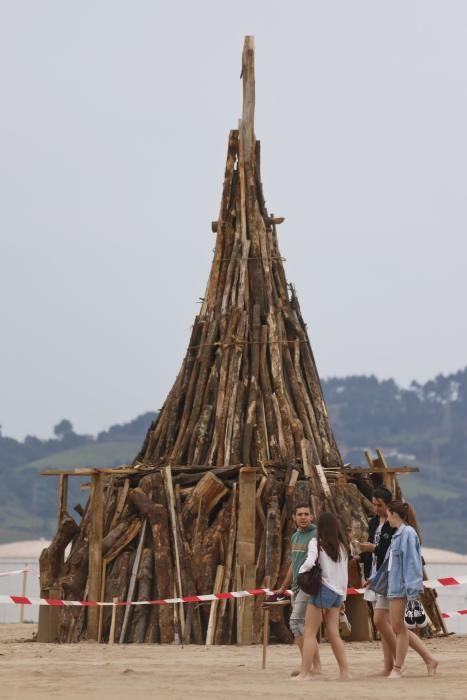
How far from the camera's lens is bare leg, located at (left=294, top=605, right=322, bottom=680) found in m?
13.6

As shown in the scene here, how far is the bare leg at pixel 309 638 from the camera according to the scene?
13.6 metres

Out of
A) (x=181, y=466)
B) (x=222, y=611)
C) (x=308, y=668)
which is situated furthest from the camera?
(x=181, y=466)

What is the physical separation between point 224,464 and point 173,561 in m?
1.47

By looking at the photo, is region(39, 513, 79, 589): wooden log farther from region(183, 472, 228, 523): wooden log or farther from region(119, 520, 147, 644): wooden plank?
region(183, 472, 228, 523): wooden log

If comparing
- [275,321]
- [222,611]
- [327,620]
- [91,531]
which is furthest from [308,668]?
[275,321]

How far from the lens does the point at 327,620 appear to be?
13.7 meters

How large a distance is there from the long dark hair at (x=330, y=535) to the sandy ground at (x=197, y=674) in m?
1.07

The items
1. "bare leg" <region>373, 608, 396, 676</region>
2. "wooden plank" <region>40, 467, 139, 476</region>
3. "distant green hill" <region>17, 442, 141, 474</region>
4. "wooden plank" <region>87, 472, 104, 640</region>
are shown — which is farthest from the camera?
"distant green hill" <region>17, 442, 141, 474</region>

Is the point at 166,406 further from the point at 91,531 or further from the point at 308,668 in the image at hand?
the point at 308,668

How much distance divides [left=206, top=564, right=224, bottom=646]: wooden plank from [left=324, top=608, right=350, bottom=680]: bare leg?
20.0 ft

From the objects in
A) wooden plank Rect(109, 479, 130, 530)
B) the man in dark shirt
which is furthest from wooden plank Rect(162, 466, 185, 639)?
the man in dark shirt

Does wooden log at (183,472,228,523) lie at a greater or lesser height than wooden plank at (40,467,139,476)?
lesser

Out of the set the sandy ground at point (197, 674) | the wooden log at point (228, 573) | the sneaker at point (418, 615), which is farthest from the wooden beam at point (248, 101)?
the sneaker at point (418, 615)

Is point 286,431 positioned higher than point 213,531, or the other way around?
point 286,431
